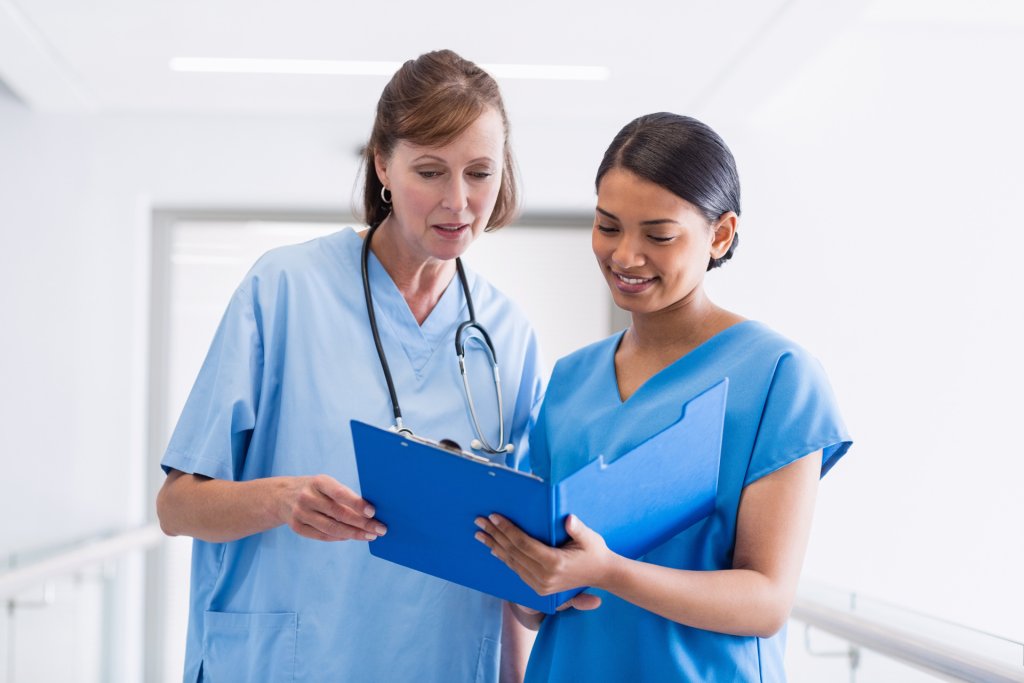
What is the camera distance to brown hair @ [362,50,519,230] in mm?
1293

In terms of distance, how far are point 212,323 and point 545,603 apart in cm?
309

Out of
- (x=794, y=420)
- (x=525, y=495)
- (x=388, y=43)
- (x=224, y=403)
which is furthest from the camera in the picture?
(x=388, y=43)

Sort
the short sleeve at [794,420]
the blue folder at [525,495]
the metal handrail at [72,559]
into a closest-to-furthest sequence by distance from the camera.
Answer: the blue folder at [525,495]
the short sleeve at [794,420]
the metal handrail at [72,559]

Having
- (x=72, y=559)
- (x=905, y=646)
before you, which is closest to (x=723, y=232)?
(x=905, y=646)

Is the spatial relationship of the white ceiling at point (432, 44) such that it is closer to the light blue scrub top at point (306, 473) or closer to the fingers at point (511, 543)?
the light blue scrub top at point (306, 473)

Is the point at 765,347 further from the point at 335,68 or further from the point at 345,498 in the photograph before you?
the point at 335,68

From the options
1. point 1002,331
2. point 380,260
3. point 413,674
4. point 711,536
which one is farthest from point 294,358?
point 1002,331

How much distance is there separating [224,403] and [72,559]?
147 centimetres

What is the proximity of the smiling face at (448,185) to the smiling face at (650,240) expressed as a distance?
0.21 metres

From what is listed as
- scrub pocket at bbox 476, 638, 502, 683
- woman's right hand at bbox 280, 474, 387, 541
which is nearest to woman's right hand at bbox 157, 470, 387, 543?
woman's right hand at bbox 280, 474, 387, 541

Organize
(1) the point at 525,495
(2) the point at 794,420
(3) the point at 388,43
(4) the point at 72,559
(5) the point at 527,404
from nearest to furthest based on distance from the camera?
(1) the point at 525,495 < (2) the point at 794,420 < (5) the point at 527,404 < (4) the point at 72,559 < (3) the point at 388,43

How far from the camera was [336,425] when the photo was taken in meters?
1.33

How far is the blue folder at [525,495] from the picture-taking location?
92 centimetres

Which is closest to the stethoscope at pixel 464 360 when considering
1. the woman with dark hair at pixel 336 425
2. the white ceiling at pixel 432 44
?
the woman with dark hair at pixel 336 425
